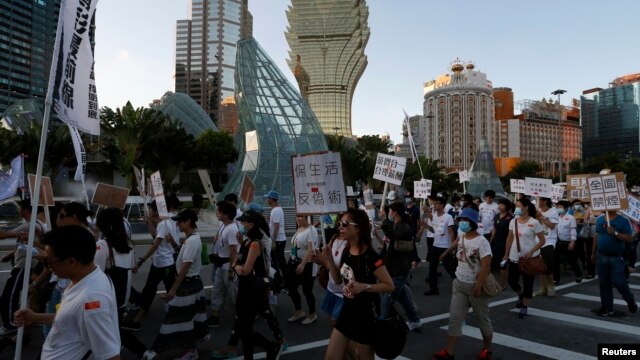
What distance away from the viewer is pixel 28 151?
38.7m

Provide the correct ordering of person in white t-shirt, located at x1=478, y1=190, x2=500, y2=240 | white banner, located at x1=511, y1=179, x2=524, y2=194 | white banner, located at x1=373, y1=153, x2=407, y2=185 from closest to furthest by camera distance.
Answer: white banner, located at x1=373, y1=153, x2=407, y2=185 < person in white t-shirt, located at x1=478, y1=190, x2=500, y2=240 < white banner, located at x1=511, y1=179, x2=524, y2=194

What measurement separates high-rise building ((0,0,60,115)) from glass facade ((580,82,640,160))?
165494 millimetres

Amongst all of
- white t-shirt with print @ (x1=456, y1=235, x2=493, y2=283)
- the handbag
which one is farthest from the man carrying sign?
white t-shirt with print @ (x1=456, y1=235, x2=493, y2=283)

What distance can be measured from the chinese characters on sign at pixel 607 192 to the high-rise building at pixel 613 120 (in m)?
165

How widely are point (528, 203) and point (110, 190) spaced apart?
21.7 feet

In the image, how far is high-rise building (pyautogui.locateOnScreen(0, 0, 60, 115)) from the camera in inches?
4060

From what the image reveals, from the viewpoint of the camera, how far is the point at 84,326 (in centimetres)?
238

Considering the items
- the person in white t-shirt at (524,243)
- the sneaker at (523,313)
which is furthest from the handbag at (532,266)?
the sneaker at (523,313)

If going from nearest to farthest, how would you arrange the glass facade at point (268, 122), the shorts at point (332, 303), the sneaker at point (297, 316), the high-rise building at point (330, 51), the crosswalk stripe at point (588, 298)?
the shorts at point (332, 303) → the sneaker at point (297, 316) → the crosswalk stripe at point (588, 298) → the glass facade at point (268, 122) → the high-rise building at point (330, 51)

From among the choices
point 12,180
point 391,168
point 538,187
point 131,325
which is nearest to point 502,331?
point 391,168

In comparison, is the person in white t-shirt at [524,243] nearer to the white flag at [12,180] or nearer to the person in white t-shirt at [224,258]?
the person in white t-shirt at [224,258]

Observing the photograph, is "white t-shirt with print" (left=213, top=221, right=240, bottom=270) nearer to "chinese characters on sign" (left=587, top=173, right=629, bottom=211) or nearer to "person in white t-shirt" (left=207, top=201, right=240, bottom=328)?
"person in white t-shirt" (left=207, top=201, right=240, bottom=328)

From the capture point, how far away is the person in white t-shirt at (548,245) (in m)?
8.47

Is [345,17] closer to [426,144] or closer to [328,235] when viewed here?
[426,144]
